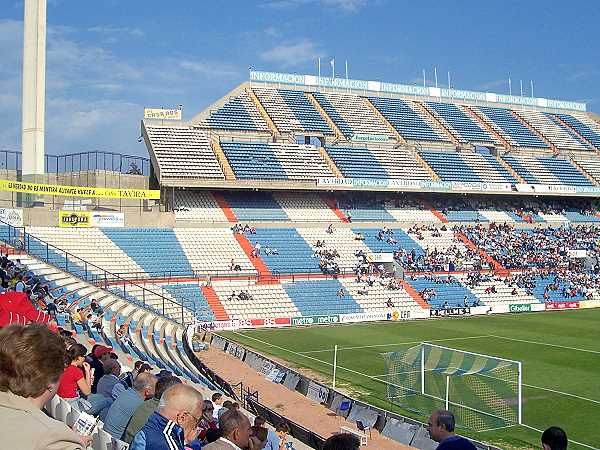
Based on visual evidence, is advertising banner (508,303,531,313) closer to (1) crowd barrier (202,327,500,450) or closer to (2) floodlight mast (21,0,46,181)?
(1) crowd barrier (202,327,500,450)

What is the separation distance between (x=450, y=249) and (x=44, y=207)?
28.9 m

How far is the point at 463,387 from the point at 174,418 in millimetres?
15863

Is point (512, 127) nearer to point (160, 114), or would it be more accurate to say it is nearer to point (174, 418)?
point (160, 114)

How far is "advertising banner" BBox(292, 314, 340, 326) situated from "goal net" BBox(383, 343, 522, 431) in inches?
686

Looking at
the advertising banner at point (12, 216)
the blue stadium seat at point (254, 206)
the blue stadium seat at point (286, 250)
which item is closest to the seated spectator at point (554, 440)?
the blue stadium seat at point (286, 250)

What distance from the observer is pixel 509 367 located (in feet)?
58.9

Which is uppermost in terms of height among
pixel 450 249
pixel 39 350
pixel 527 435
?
pixel 450 249

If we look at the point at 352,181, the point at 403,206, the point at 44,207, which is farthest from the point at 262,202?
the point at 44,207

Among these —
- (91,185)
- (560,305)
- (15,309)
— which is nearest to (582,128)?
(560,305)

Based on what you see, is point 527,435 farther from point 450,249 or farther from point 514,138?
point 514,138

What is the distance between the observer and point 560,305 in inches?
1779

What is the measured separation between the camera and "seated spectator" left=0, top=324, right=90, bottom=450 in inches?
94.9

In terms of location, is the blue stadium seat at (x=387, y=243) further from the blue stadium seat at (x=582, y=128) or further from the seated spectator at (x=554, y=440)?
the seated spectator at (x=554, y=440)

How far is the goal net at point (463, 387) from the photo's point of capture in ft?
58.3
